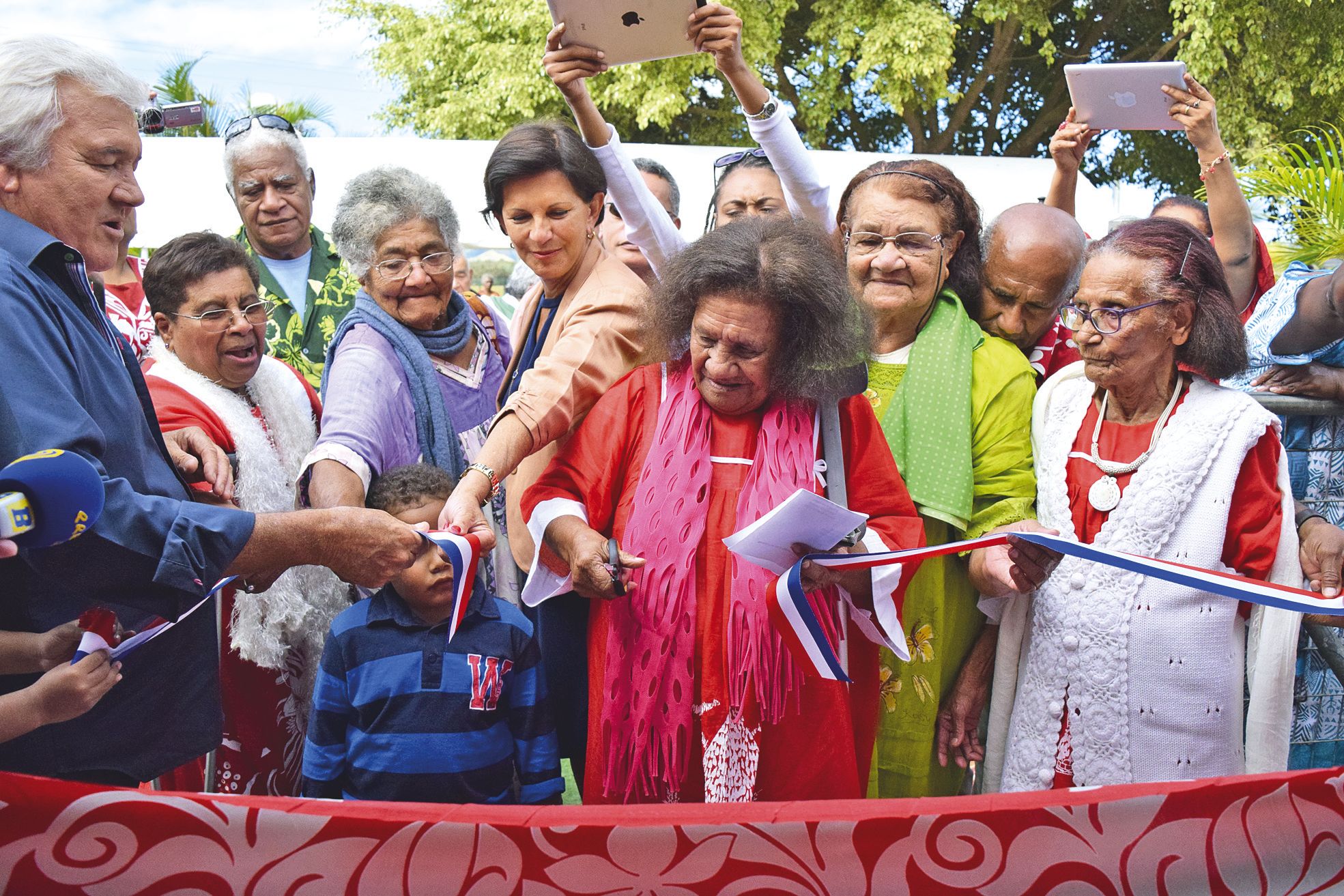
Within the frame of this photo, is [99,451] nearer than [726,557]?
Yes

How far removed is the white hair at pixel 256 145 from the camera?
167 inches

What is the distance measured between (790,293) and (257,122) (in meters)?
2.69

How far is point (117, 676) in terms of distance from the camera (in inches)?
86.3

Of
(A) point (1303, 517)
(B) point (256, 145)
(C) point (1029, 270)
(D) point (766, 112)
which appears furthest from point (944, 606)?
(B) point (256, 145)

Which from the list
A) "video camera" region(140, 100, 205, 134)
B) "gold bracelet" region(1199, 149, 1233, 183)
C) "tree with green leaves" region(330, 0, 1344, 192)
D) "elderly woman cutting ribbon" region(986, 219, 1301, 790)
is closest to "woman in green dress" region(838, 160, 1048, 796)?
"elderly woman cutting ribbon" region(986, 219, 1301, 790)

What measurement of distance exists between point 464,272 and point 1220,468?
5275 mm

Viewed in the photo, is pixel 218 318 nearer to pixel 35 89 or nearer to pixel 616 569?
pixel 35 89

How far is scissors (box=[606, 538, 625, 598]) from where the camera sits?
258 centimetres

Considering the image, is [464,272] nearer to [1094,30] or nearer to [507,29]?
[507,29]

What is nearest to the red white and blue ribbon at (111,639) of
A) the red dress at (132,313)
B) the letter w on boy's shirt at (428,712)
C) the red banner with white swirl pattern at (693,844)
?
the red banner with white swirl pattern at (693,844)

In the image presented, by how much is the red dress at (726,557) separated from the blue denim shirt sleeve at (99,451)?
90 centimetres

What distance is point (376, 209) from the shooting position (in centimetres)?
337

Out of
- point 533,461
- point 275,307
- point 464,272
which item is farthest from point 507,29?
point 533,461

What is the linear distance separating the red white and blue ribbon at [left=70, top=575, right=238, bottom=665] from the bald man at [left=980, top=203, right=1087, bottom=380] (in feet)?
7.51
